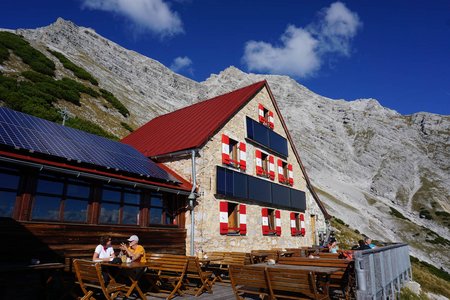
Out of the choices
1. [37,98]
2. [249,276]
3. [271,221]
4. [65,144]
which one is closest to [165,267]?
[249,276]

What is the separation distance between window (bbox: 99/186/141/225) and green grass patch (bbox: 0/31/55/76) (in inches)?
1116

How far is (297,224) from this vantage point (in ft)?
66.2

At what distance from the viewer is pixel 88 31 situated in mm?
91500

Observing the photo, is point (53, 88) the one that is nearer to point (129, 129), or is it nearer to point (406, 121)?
point (129, 129)

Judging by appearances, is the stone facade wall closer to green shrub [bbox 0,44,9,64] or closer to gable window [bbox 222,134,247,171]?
gable window [bbox 222,134,247,171]

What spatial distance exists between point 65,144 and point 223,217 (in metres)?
6.85

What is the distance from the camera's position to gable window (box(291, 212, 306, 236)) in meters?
19.0

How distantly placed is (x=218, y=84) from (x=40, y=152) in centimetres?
12868

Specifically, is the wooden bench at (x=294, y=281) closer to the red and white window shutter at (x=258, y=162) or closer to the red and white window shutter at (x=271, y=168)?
the red and white window shutter at (x=258, y=162)

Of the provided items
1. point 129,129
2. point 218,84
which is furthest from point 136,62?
point 129,129

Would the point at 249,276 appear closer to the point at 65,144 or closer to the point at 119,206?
the point at 119,206

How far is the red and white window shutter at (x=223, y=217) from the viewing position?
1335 centimetres

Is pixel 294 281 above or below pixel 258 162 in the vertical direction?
below

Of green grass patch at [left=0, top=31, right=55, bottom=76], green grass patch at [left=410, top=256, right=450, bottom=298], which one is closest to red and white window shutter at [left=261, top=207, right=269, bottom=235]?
green grass patch at [left=410, top=256, right=450, bottom=298]
